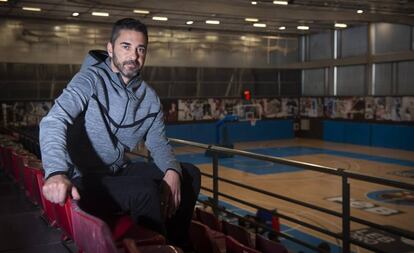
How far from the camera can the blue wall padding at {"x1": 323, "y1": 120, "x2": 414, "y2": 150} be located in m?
17.4

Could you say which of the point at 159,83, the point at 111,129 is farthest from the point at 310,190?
the point at 159,83

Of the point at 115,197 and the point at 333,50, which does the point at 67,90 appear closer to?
the point at 115,197

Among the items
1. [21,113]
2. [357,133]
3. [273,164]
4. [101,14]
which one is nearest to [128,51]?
[273,164]

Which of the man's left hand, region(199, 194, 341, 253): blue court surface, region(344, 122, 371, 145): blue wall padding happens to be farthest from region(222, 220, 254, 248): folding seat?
region(344, 122, 371, 145): blue wall padding

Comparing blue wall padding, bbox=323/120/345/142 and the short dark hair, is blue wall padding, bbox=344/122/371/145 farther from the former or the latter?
the short dark hair

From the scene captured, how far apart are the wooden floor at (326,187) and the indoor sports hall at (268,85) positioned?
0.04m

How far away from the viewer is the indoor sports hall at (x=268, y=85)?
10.5m

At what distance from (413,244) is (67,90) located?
622 centimetres

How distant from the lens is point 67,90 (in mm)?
2078

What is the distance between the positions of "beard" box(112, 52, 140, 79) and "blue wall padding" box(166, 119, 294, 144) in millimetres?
16438

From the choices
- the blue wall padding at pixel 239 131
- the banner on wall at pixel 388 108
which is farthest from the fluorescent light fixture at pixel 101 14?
the banner on wall at pixel 388 108

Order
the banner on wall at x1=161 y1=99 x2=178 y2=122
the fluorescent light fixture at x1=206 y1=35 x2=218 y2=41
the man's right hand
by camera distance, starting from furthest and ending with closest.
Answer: the fluorescent light fixture at x1=206 y1=35 x2=218 y2=41
the banner on wall at x1=161 y1=99 x2=178 y2=122
the man's right hand

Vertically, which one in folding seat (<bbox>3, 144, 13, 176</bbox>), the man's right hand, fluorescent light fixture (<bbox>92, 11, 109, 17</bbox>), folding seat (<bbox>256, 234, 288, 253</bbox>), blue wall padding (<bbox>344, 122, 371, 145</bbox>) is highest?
fluorescent light fixture (<bbox>92, 11, 109, 17</bbox>)

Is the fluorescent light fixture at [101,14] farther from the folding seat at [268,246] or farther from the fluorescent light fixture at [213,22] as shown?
the folding seat at [268,246]
